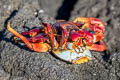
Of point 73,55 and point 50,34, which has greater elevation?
point 50,34

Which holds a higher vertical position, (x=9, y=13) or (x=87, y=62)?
(x=9, y=13)

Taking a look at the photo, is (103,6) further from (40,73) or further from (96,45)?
(40,73)

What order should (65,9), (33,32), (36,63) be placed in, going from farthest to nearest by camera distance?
(65,9) → (33,32) → (36,63)

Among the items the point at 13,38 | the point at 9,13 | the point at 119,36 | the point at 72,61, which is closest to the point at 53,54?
the point at 72,61

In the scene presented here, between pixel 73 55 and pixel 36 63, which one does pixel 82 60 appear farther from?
pixel 36 63

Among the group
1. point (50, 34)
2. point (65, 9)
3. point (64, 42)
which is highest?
point (50, 34)

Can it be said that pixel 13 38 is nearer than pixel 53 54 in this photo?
No

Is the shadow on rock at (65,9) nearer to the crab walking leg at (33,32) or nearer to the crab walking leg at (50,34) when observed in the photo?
the crab walking leg at (33,32)

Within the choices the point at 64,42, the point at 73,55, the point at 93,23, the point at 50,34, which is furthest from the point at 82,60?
the point at 93,23

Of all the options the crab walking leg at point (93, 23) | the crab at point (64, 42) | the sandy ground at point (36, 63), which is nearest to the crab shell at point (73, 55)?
the crab at point (64, 42)
